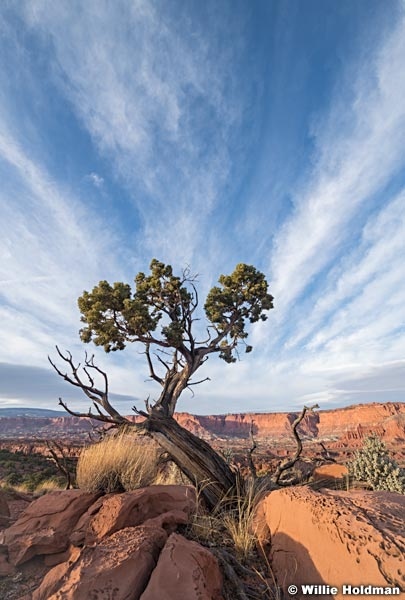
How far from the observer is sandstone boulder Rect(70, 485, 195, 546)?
3.60 metres

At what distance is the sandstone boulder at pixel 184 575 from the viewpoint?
2.28m

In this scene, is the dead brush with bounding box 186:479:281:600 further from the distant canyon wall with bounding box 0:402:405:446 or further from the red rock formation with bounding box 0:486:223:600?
the distant canyon wall with bounding box 0:402:405:446

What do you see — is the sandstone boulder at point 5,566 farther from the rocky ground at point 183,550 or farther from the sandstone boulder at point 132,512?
the sandstone boulder at point 132,512

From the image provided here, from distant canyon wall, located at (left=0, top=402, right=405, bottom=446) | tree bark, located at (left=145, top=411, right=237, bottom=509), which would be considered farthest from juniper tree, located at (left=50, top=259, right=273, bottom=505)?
distant canyon wall, located at (left=0, top=402, right=405, bottom=446)

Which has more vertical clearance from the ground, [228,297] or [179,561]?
[228,297]

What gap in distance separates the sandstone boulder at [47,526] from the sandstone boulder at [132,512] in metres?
0.18

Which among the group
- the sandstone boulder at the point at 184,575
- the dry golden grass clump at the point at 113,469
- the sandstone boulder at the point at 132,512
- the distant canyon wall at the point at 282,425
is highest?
the distant canyon wall at the point at 282,425

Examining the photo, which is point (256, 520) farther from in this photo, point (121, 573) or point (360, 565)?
point (121, 573)

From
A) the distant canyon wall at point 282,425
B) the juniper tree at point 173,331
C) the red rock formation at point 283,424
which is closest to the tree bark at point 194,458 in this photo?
the juniper tree at point 173,331

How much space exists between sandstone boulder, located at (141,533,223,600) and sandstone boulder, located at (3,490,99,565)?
180 centimetres

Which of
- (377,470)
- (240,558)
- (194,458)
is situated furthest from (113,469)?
(377,470)

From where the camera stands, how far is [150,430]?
721 centimetres

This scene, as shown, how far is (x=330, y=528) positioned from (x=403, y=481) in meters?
6.67

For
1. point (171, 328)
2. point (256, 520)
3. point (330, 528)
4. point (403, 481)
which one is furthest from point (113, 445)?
point (403, 481)
